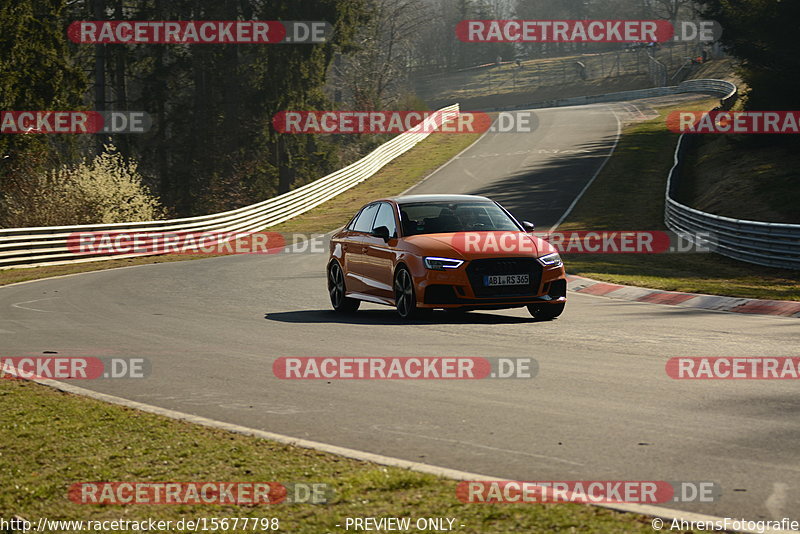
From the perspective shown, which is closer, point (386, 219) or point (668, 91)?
point (386, 219)

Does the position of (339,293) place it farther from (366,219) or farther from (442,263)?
(442,263)

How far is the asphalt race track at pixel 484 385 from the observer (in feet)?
20.5

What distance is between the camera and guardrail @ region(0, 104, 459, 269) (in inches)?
1112

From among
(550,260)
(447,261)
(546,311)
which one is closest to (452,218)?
(447,261)

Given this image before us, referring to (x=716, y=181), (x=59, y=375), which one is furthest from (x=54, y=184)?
(x=59, y=375)

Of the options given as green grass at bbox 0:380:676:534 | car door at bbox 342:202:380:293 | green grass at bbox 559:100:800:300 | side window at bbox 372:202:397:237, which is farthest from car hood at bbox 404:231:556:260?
green grass at bbox 0:380:676:534

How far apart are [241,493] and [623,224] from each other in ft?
101

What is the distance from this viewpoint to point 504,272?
13.4 m

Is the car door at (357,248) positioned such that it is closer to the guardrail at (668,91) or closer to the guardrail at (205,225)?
the guardrail at (205,225)

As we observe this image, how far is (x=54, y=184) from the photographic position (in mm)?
35938

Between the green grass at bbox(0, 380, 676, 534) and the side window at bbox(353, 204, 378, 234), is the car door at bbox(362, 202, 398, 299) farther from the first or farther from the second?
the green grass at bbox(0, 380, 676, 534)

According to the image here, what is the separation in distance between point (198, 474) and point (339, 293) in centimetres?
984

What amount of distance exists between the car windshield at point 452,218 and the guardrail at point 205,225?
1630 cm

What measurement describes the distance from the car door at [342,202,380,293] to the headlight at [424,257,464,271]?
1.91 meters
